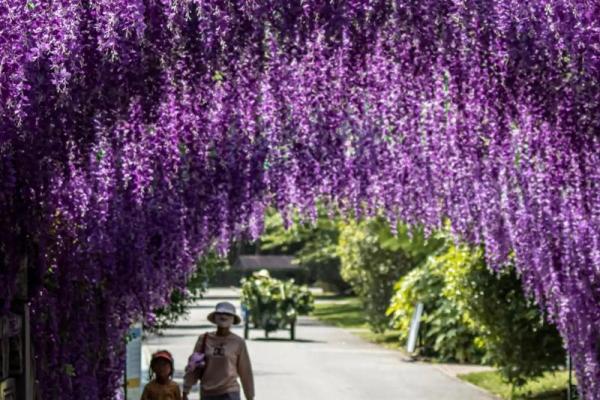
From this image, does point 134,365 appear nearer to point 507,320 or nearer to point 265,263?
point 507,320

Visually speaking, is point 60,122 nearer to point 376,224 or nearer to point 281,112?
point 281,112

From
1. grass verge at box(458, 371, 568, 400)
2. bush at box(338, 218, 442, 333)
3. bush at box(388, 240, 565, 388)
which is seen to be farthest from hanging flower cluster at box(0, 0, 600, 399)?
A: bush at box(338, 218, 442, 333)

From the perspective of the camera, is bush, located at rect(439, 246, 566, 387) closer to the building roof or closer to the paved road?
the paved road

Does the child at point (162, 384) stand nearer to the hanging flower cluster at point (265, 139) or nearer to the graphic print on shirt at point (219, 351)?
the graphic print on shirt at point (219, 351)

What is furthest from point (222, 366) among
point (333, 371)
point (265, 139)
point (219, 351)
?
point (333, 371)

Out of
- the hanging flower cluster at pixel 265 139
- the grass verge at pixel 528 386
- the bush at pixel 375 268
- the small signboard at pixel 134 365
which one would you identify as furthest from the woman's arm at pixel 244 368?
the bush at pixel 375 268

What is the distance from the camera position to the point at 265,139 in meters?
11.8

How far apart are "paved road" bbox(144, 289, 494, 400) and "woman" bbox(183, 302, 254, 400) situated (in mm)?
10317

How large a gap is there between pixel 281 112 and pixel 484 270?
10536mm

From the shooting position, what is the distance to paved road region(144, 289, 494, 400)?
76.7 feet

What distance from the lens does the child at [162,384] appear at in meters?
11.0

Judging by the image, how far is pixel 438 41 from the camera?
10891 millimetres

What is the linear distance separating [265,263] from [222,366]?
364 ft

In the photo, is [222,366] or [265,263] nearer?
[222,366]
